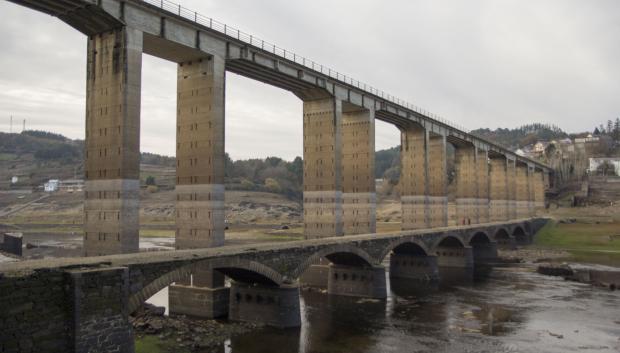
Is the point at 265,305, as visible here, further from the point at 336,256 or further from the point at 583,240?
the point at 583,240

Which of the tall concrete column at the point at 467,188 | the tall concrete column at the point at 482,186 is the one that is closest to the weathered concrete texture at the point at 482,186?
the tall concrete column at the point at 482,186

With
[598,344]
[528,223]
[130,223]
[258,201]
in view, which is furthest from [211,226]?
[258,201]

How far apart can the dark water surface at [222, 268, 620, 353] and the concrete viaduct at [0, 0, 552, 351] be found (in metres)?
3.41

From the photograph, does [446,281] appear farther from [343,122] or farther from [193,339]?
[193,339]

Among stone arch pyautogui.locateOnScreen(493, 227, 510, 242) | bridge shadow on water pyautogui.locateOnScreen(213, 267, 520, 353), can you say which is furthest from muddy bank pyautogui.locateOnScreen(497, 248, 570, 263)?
bridge shadow on water pyautogui.locateOnScreen(213, 267, 520, 353)

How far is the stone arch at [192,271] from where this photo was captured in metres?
24.5

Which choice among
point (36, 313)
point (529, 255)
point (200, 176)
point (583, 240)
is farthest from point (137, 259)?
point (583, 240)

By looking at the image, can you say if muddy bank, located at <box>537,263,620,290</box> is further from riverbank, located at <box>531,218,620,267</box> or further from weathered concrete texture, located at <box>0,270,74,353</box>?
weathered concrete texture, located at <box>0,270,74,353</box>

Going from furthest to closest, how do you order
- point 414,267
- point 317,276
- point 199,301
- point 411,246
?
point 414,267 → point 411,246 → point 317,276 → point 199,301

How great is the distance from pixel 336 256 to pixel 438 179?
3755 centimetres

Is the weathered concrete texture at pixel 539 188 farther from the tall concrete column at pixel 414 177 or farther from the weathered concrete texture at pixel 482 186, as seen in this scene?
the tall concrete column at pixel 414 177

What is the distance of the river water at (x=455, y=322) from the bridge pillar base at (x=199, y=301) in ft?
Answer: 14.0

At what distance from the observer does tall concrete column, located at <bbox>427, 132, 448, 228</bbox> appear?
80750mm

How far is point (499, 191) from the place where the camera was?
114500 millimetres
